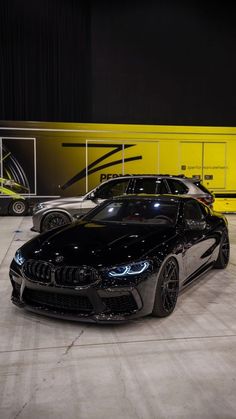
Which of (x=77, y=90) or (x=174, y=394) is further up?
(x=77, y=90)

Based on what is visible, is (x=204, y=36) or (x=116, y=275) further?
Result: (x=204, y=36)

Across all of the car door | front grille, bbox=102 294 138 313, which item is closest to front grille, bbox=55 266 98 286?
front grille, bbox=102 294 138 313

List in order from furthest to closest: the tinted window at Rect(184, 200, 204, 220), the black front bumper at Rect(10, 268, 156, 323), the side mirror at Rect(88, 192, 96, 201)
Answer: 1. the side mirror at Rect(88, 192, 96, 201)
2. the tinted window at Rect(184, 200, 204, 220)
3. the black front bumper at Rect(10, 268, 156, 323)

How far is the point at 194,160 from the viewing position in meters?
14.2

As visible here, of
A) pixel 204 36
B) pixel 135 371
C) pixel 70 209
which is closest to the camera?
pixel 135 371

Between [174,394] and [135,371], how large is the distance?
422 millimetres

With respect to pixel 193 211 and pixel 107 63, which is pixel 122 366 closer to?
pixel 193 211

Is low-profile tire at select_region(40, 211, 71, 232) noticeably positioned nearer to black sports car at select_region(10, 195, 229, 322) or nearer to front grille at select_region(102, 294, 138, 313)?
black sports car at select_region(10, 195, 229, 322)

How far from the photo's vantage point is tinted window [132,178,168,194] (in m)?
8.85

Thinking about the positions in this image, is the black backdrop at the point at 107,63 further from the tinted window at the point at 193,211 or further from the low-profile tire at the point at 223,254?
the tinted window at the point at 193,211

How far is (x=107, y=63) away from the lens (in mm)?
15758

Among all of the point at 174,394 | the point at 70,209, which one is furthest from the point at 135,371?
the point at 70,209

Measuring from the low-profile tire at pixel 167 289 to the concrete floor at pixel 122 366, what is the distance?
4.5 inches

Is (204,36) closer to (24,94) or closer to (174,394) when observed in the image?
(24,94)
